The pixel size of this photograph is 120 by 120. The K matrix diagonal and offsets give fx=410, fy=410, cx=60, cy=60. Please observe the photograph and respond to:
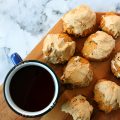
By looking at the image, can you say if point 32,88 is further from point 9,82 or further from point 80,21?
point 80,21

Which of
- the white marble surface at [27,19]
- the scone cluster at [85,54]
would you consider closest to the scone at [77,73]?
the scone cluster at [85,54]

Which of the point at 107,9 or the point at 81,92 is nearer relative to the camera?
the point at 81,92

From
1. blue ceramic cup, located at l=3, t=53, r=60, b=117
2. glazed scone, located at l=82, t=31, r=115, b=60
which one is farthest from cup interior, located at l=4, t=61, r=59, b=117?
glazed scone, located at l=82, t=31, r=115, b=60

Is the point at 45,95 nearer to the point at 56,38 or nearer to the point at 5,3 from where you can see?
the point at 56,38

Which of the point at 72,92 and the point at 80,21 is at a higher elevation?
the point at 80,21

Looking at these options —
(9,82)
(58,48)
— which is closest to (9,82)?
(9,82)

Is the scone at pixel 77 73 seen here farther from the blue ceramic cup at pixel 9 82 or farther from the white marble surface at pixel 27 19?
the white marble surface at pixel 27 19

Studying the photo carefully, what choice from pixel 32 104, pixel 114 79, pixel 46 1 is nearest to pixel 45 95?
pixel 32 104

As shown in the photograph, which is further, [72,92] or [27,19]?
[27,19]
